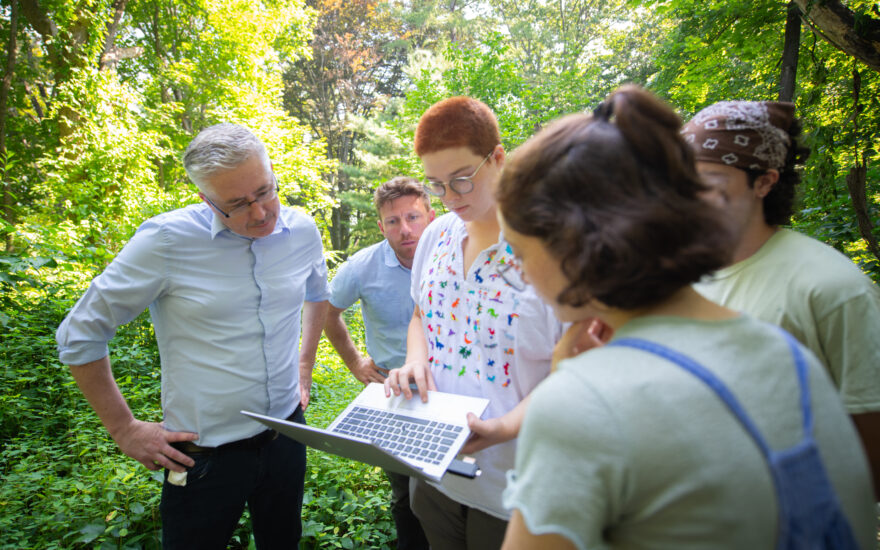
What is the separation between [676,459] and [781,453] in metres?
0.15

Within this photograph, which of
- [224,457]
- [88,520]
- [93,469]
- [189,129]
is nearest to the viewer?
[224,457]

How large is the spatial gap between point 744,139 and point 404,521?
261cm

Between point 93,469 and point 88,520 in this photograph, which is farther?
point 93,469

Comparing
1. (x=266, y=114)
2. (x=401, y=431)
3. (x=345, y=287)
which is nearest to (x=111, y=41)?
(x=266, y=114)

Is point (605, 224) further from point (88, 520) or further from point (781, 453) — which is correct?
point (88, 520)

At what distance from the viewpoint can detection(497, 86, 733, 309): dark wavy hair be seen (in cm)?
67

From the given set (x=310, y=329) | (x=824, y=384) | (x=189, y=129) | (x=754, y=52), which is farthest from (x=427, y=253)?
(x=189, y=129)

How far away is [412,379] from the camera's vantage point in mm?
1710

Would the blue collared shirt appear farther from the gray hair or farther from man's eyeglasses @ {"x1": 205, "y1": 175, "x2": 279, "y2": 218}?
the gray hair

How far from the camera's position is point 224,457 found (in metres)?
1.90

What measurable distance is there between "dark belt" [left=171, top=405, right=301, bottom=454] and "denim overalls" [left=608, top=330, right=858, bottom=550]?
1.82 metres

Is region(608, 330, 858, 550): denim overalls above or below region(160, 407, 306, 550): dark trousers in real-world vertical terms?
above

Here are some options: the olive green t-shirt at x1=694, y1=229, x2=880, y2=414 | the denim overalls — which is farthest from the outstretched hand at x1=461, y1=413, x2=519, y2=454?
the denim overalls

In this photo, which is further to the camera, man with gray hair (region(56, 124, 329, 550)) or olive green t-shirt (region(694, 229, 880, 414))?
man with gray hair (region(56, 124, 329, 550))
